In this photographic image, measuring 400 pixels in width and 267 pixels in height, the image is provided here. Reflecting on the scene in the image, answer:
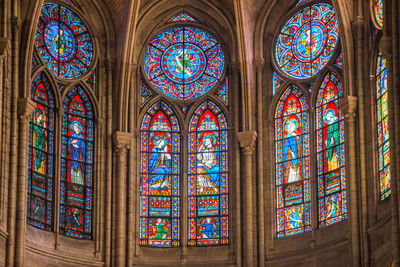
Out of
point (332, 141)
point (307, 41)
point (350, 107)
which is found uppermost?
point (307, 41)

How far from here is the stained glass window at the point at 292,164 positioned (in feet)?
98.4

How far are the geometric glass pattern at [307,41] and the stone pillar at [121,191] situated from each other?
4.38 m

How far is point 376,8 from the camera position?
28.9m

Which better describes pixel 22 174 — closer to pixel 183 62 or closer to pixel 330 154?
pixel 183 62

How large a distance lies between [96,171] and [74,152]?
2.32ft

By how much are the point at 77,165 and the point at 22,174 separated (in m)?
2.54

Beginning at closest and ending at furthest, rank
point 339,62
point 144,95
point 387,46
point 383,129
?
1. point 387,46
2. point 383,129
3. point 339,62
4. point 144,95

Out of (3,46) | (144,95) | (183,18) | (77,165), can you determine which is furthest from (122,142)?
(3,46)

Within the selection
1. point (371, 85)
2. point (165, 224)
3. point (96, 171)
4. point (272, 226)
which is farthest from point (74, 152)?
point (371, 85)

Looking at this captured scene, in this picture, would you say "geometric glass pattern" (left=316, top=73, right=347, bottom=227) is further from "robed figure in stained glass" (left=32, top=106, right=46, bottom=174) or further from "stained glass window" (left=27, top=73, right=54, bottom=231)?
"robed figure in stained glass" (left=32, top=106, right=46, bottom=174)

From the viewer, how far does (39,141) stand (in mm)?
29859

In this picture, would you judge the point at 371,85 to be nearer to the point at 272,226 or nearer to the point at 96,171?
the point at 272,226

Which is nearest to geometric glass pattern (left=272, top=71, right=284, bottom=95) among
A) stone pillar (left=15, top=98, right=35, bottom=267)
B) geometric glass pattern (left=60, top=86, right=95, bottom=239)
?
Answer: geometric glass pattern (left=60, top=86, right=95, bottom=239)

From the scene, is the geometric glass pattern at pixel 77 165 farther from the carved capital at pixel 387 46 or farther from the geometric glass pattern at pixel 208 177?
the carved capital at pixel 387 46
